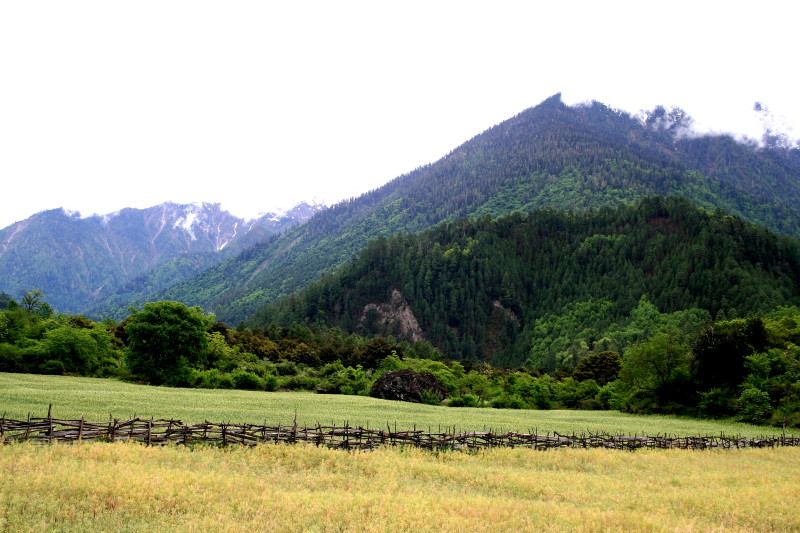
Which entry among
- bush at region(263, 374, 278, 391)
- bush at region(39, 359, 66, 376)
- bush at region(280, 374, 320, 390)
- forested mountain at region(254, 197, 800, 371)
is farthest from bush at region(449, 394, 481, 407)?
forested mountain at region(254, 197, 800, 371)

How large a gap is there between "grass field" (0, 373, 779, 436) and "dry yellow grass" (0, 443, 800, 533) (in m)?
8.15

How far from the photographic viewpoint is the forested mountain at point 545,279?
137125mm

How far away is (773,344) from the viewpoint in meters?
59.8

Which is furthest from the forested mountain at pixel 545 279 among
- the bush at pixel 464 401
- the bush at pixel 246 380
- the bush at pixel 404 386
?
the bush at pixel 246 380

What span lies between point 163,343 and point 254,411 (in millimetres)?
24142

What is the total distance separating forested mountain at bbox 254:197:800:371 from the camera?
137 m

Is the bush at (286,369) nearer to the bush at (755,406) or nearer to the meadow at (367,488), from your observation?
the meadow at (367,488)

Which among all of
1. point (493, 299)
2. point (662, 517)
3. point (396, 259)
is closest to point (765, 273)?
point (493, 299)

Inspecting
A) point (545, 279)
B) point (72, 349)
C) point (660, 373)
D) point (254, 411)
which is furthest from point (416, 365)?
point (545, 279)

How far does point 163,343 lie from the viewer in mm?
54500

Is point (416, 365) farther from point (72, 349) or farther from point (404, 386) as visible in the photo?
point (72, 349)

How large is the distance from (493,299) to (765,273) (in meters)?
77.8

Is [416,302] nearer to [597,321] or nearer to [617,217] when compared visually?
[597,321]

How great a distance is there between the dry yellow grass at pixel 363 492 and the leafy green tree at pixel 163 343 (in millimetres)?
35835
